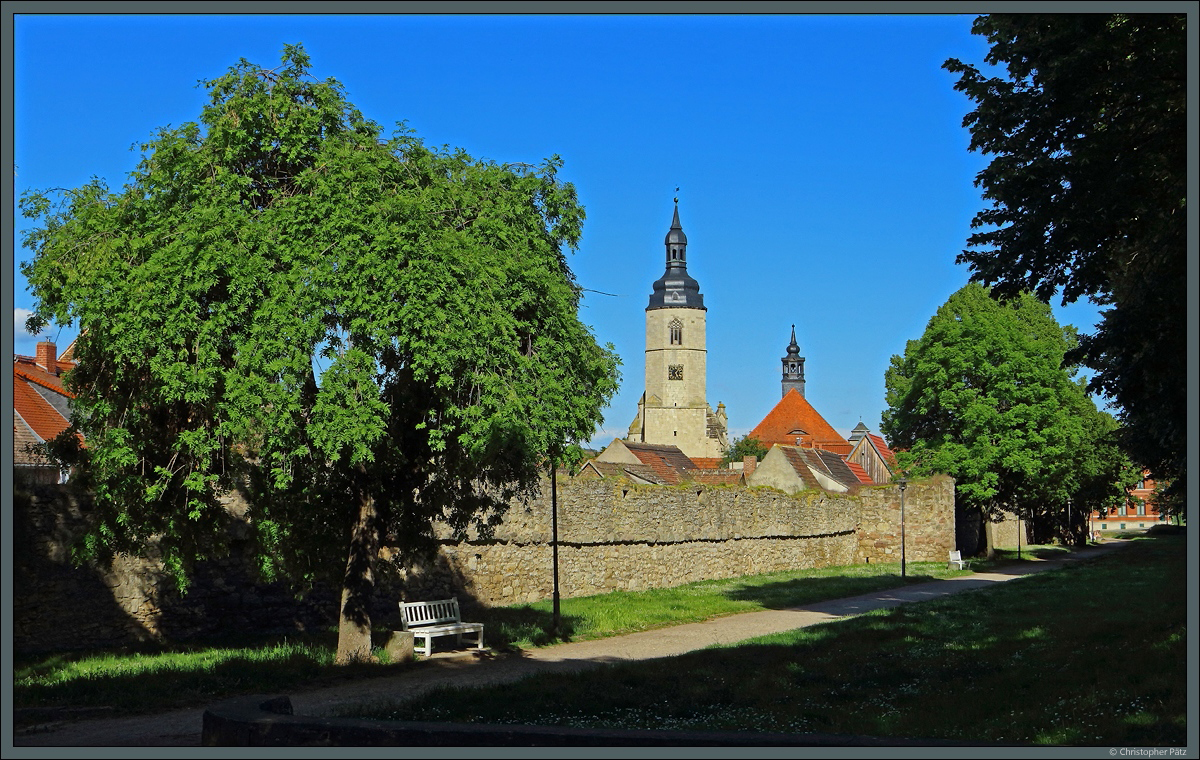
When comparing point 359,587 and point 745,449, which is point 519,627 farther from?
point 745,449

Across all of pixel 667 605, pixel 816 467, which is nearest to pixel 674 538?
pixel 667 605

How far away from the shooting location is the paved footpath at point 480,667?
9.70 m

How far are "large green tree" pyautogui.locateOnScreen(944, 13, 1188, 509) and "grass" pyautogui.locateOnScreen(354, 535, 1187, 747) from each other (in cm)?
284

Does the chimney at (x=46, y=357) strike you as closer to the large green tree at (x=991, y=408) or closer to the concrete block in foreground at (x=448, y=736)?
the large green tree at (x=991, y=408)

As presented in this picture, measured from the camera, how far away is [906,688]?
10719mm

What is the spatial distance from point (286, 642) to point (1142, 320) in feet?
37.9

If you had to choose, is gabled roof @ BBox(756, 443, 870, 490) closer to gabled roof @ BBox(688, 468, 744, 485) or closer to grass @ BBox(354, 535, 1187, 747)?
gabled roof @ BBox(688, 468, 744, 485)

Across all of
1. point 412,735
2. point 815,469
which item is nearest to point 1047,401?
point 815,469

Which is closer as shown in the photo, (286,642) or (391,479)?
(391,479)

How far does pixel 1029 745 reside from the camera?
746 centimetres

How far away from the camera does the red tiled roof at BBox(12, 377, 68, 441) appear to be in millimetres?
28031

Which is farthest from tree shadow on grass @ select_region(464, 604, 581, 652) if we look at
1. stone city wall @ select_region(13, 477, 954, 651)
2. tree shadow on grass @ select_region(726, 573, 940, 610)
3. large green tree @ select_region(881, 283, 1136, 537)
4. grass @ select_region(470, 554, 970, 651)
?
large green tree @ select_region(881, 283, 1136, 537)

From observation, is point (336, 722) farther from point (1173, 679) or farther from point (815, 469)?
point (815, 469)

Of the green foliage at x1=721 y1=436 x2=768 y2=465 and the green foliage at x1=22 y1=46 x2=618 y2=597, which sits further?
the green foliage at x1=721 y1=436 x2=768 y2=465
